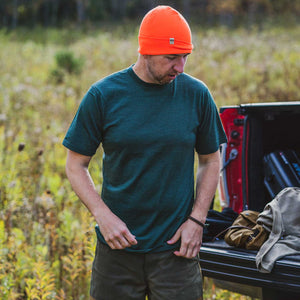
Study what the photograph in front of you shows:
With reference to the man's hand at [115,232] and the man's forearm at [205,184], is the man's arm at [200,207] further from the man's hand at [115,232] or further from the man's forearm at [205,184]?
the man's hand at [115,232]

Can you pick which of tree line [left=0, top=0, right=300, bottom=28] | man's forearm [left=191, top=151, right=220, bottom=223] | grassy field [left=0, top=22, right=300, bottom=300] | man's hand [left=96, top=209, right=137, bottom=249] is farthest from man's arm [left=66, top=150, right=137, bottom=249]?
tree line [left=0, top=0, right=300, bottom=28]

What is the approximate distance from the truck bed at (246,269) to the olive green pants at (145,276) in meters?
0.56

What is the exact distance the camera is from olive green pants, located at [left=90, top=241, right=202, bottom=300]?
2223mm

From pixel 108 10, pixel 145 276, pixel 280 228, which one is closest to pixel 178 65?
pixel 145 276

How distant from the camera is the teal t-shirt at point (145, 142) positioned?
84.8 inches

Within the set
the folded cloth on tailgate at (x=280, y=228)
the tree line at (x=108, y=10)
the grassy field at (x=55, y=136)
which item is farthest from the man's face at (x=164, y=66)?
the tree line at (x=108, y=10)

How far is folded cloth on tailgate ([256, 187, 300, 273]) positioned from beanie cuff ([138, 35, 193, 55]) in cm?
133

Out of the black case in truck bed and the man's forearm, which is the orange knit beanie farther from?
the black case in truck bed

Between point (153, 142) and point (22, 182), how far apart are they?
4.13m

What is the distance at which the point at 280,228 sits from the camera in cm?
284

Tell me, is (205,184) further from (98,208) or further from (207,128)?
(98,208)

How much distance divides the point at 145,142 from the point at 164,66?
36 cm

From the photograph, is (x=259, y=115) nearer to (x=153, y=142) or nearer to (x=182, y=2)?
(x=153, y=142)

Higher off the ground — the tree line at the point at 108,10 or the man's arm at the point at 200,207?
the tree line at the point at 108,10
